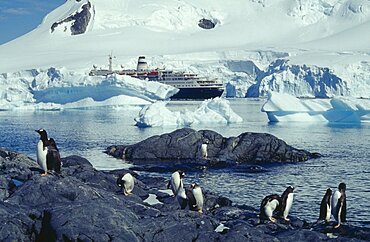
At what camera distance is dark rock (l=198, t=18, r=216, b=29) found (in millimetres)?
119375

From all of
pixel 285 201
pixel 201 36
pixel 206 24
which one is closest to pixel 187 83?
pixel 201 36

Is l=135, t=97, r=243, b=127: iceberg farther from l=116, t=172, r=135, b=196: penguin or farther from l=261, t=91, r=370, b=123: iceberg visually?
l=116, t=172, r=135, b=196: penguin

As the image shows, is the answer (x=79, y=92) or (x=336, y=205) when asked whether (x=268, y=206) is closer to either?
(x=336, y=205)

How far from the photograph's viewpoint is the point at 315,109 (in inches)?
1411

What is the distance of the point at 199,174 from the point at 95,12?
98.2 meters

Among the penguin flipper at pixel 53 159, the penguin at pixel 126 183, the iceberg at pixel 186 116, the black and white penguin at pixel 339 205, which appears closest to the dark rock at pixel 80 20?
the iceberg at pixel 186 116

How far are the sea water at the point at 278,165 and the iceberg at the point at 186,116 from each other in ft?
1.79

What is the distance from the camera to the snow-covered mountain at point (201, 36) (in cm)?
8644

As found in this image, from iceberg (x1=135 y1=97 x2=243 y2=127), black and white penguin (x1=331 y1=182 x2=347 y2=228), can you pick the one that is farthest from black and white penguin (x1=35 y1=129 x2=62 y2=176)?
iceberg (x1=135 y1=97 x2=243 y2=127)

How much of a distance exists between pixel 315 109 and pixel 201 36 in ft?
255

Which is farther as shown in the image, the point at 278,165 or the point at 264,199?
the point at 278,165

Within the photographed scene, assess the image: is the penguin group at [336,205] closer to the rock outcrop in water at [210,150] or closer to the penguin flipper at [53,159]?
the penguin flipper at [53,159]

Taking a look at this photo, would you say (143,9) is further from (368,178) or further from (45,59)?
(368,178)

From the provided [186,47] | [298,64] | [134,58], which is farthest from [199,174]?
[186,47]
